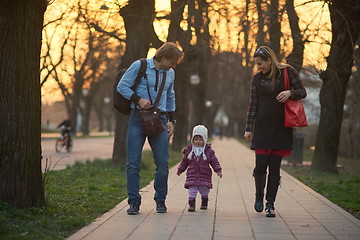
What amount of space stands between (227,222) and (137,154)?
4.22 feet

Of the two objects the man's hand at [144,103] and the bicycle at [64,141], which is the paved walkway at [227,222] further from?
the bicycle at [64,141]

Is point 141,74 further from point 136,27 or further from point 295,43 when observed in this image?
point 295,43

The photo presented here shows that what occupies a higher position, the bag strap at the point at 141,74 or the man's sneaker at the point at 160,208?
the bag strap at the point at 141,74

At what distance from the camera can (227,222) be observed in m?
7.25

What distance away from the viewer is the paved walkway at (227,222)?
6375 millimetres

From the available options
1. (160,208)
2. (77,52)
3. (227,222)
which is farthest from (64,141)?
(227,222)

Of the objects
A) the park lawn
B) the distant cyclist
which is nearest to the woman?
the park lawn

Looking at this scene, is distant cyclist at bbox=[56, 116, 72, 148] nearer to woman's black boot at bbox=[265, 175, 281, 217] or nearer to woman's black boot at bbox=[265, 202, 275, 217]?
woman's black boot at bbox=[265, 175, 281, 217]

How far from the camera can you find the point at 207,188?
8281mm

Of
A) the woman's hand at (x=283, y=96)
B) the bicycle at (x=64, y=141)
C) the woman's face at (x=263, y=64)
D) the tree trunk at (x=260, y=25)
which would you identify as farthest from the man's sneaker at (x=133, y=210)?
the bicycle at (x=64, y=141)

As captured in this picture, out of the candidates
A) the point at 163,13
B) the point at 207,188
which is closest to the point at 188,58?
the point at 163,13

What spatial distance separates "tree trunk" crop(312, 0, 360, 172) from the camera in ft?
51.6

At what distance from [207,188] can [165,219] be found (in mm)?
1086

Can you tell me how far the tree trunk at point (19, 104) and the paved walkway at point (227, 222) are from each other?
95 centimetres
